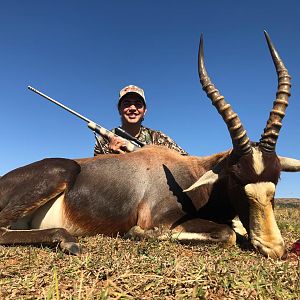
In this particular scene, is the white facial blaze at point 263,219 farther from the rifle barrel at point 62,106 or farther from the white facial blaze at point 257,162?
the rifle barrel at point 62,106

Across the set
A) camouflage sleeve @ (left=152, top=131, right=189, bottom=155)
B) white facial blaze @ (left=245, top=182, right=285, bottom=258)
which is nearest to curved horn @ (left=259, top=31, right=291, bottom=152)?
white facial blaze @ (left=245, top=182, right=285, bottom=258)

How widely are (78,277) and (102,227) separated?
2.42 meters

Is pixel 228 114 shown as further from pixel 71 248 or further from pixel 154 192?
pixel 71 248

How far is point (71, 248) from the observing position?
390 centimetres

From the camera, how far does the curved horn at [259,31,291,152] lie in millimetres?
4504

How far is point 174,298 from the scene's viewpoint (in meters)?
2.34

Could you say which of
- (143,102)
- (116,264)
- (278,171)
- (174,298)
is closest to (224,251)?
(278,171)

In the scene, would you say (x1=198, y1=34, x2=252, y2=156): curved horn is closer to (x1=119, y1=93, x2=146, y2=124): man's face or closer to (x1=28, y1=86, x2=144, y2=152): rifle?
(x1=28, y1=86, x2=144, y2=152): rifle

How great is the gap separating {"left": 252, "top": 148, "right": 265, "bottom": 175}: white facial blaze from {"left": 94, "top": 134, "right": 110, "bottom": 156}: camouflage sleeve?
13.1 feet

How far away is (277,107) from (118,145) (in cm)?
324

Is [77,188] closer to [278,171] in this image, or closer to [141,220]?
[141,220]

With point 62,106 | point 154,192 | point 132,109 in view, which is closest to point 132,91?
point 132,109

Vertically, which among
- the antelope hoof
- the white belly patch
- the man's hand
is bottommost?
the antelope hoof

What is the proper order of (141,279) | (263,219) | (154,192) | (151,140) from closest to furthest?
(141,279), (263,219), (154,192), (151,140)
